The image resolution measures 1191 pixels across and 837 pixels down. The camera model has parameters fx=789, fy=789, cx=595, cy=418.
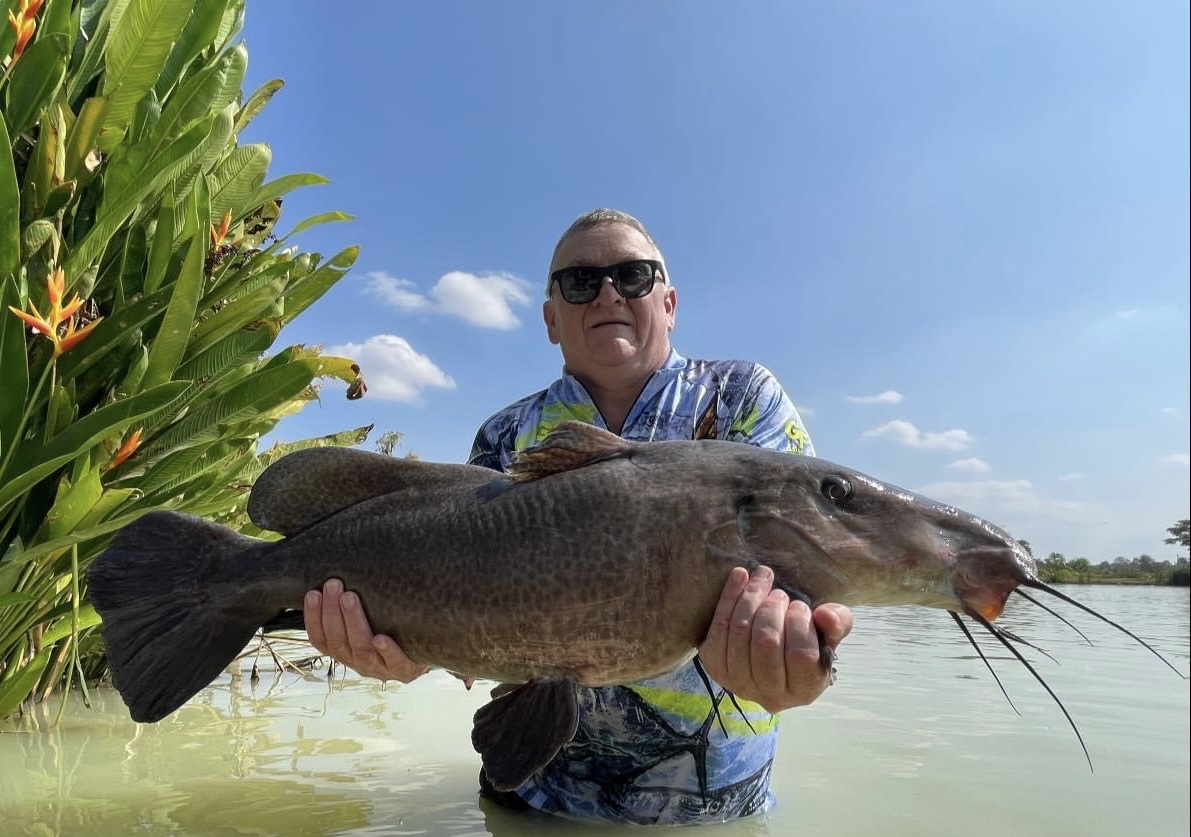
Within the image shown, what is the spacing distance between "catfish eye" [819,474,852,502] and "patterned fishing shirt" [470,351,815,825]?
3.20 ft

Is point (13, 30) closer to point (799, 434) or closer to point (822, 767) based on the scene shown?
point (799, 434)

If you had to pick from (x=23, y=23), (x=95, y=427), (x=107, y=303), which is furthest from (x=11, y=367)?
(x=23, y=23)

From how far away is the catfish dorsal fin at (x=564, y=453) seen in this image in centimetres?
235

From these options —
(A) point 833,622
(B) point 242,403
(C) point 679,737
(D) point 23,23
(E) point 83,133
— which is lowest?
(C) point 679,737

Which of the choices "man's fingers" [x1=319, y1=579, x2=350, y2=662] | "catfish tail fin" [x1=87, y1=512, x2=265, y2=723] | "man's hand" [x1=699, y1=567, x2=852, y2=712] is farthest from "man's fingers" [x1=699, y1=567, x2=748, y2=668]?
"catfish tail fin" [x1=87, y1=512, x2=265, y2=723]

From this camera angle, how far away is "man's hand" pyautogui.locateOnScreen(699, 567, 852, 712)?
2.01 meters

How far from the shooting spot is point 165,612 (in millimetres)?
2438

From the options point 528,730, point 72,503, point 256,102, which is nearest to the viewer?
point 528,730

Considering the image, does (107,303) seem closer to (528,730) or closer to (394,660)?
(394,660)

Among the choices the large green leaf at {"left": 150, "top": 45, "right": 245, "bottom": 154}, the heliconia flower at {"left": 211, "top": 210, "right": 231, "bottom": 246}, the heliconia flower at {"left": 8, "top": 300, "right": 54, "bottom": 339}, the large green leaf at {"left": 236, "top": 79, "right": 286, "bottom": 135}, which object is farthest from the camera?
the large green leaf at {"left": 236, "top": 79, "right": 286, "bottom": 135}

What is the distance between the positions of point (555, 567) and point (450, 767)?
8.52 ft

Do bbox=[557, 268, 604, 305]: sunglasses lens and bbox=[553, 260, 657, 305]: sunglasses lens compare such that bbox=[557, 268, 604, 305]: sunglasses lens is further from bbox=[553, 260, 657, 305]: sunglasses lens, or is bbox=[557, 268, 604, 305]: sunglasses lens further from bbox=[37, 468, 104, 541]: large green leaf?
bbox=[37, 468, 104, 541]: large green leaf

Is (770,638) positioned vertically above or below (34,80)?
below

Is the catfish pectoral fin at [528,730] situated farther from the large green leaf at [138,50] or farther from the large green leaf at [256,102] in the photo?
the large green leaf at [256,102]
